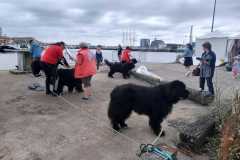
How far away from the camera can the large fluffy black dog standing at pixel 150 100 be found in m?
5.37

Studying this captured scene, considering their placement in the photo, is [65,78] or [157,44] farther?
[157,44]

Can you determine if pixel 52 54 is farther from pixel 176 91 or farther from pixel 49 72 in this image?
pixel 176 91

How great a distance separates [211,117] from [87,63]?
4.01 metres

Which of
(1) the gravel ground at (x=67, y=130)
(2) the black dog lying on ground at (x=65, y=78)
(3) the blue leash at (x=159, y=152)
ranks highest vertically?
(2) the black dog lying on ground at (x=65, y=78)

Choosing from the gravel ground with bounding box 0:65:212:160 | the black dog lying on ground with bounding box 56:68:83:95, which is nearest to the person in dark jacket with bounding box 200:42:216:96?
the gravel ground with bounding box 0:65:212:160

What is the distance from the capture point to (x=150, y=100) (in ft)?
17.5

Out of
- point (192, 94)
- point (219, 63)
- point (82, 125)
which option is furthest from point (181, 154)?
point (219, 63)

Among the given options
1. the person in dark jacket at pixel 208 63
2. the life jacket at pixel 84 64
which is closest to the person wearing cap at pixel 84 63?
the life jacket at pixel 84 64

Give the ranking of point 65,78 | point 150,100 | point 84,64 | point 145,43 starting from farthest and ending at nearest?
point 145,43
point 65,78
point 84,64
point 150,100

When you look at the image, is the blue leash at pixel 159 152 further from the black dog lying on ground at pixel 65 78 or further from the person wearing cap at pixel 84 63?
the black dog lying on ground at pixel 65 78

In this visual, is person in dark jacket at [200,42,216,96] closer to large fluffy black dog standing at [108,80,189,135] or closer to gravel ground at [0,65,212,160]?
gravel ground at [0,65,212,160]

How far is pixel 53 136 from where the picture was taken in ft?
16.9

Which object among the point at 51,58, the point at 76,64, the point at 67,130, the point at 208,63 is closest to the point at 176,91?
the point at 67,130

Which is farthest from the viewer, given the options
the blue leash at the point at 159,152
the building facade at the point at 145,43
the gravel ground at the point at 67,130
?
the building facade at the point at 145,43
